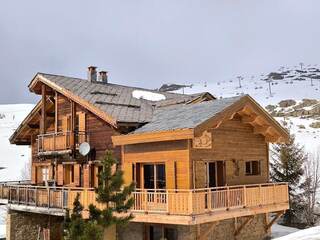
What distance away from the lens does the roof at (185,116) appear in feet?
62.0

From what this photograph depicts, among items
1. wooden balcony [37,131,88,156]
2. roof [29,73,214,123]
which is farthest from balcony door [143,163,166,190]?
wooden balcony [37,131,88,156]

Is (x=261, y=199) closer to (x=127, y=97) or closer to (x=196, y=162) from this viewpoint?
(x=196, y=162)

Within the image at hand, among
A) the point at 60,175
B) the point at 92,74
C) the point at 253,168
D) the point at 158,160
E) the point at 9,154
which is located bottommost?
the point at 60,175

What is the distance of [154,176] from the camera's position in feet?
67.8

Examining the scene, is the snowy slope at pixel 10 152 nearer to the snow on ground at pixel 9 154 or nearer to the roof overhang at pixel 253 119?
the snow on ground at pixel 9 154

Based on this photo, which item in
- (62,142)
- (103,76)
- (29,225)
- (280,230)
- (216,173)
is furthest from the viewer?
→ (103,76)

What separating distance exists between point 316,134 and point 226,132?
1432 inches

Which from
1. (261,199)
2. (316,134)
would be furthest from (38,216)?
(316,134)

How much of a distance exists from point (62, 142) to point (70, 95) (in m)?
2.59

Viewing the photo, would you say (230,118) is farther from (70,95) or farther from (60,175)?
(60,175)

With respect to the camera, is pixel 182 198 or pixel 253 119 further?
pixel 253 119

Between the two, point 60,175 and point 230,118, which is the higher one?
point 230,118

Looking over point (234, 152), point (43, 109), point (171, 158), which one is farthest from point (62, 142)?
point (234, 152)

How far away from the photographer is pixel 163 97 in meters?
27.6
